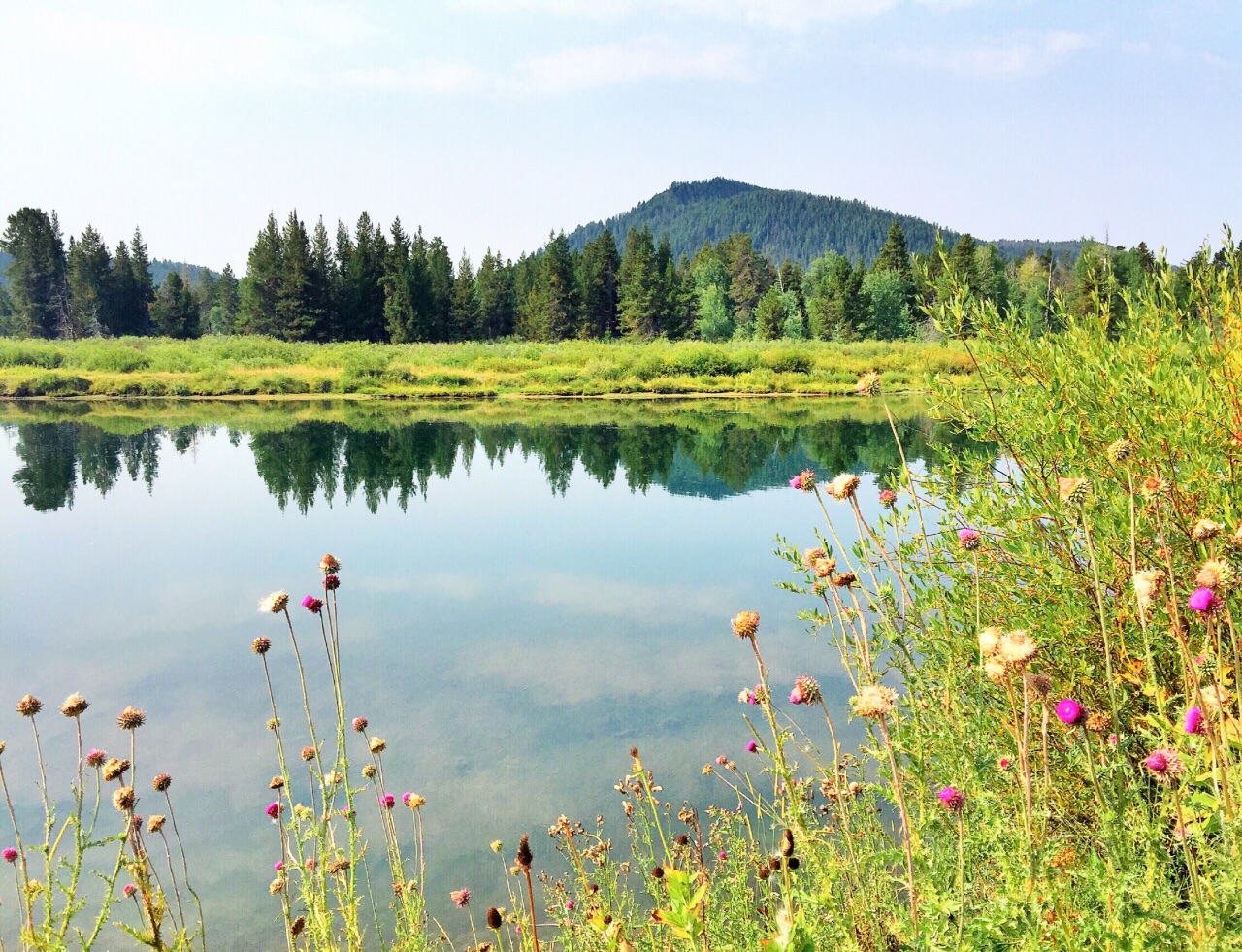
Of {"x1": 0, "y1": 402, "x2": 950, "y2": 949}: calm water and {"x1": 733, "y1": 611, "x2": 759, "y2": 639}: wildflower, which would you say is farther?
{"x1": 0, "y1": 402, "x2": 950, "y2": 949}: calm water

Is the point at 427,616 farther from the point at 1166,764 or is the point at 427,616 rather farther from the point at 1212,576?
the point at 1212,576

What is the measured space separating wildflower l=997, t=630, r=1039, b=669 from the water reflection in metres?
11.4

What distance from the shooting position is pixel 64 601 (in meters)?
8.69

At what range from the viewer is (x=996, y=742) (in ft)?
9.49

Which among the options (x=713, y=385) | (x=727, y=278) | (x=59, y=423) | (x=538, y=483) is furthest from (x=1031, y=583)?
(x=727, y=278)

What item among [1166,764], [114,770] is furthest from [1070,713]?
[114,770]

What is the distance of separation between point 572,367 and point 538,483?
19967 mm

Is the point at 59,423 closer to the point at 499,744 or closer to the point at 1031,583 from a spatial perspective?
the point at 499,744

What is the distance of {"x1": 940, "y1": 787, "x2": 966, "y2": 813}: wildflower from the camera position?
1550 millimetres

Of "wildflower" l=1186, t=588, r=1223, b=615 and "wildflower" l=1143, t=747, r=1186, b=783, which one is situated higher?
"wildflower" l=1186, t=588, r=1223, b=615

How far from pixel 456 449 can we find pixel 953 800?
18153 millimetres

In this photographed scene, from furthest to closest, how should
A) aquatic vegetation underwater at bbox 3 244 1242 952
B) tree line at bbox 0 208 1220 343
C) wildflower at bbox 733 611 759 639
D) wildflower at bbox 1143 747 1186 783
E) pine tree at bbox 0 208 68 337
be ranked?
pine tree at bbox 0 208 68 337
tree line at bbox 0 208 1220 343
wildflower at bbox 733 611 759 639
wildflower at bbox 1143 747 1186 783
aquatic vegetation underwater at bbox 3 244 1242 952

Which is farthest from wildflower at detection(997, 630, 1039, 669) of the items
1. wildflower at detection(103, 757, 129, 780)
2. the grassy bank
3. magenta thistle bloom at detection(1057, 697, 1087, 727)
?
the grassy bank

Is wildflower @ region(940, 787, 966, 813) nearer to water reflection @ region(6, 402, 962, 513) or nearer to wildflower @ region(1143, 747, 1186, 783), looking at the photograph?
wildflower @ region(1143, 747, 1186, 783)
